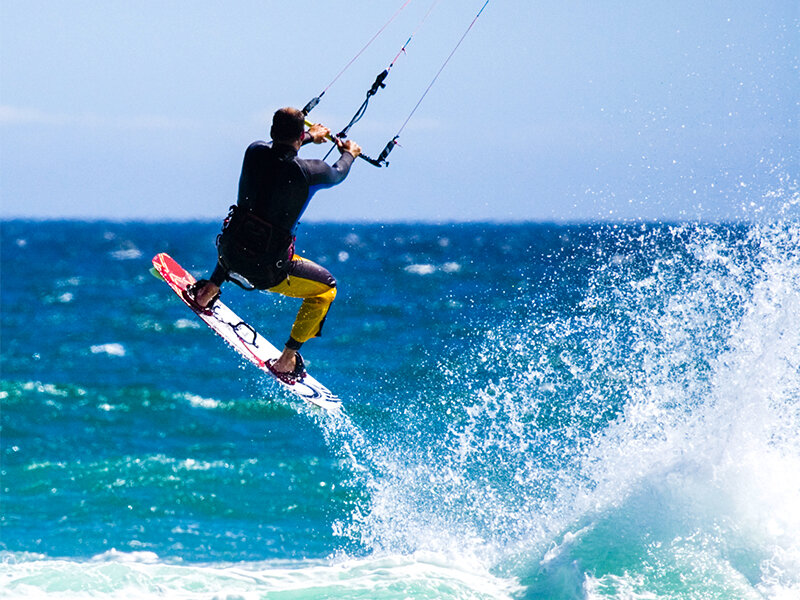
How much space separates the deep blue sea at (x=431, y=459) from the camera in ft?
26.7

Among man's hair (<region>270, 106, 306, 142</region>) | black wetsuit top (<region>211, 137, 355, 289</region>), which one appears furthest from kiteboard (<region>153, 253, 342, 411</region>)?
man's hair (<region>270, 106, 306, 142</region>)

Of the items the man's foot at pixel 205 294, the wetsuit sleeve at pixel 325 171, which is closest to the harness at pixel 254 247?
the wetsuit sleeve at pixel 325 171

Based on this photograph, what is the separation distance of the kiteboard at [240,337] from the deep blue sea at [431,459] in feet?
5.03

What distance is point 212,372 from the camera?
16.6m

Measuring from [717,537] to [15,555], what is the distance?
6.27 meters

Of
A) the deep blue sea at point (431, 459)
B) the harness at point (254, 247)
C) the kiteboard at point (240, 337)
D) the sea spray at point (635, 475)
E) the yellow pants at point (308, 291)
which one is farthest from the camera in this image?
the kiteboard at point (240, 337)

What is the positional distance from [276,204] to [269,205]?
0.17 ft

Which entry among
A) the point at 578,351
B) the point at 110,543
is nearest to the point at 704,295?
the point at 578,351

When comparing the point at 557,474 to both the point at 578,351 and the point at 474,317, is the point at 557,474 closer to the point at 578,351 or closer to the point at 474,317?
the point at 578,351

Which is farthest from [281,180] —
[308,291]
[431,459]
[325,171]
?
[431,459]

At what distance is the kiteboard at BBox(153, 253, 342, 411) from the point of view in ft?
28.5

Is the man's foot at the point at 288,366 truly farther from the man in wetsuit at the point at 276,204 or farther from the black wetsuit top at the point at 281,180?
the black wetsuit top at the point at 281,180

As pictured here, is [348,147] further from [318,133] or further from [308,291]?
[308,291]

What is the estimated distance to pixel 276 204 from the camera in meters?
7.07
